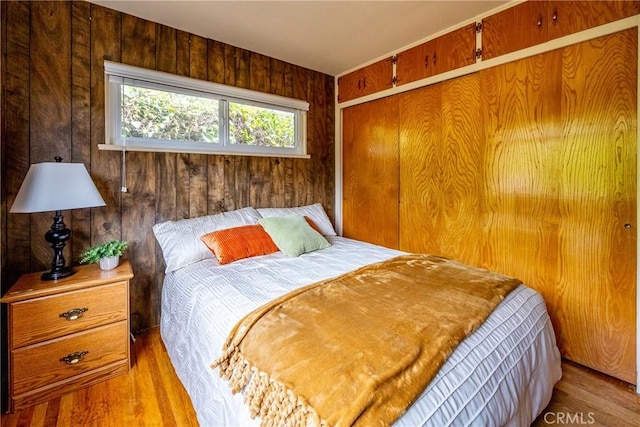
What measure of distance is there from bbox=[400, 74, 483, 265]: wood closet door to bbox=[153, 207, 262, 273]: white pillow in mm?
1613

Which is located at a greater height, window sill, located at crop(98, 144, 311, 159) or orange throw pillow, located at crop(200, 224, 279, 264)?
window sill, located at crop(98, 144, 311, 159)

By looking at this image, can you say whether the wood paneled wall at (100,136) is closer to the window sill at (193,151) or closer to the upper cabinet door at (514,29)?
the window sill at (193,151)

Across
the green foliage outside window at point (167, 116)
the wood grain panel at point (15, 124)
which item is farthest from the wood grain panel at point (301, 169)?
the wood grain panel at point (15, 124)

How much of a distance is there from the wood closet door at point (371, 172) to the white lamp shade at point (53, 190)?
7.78 feet

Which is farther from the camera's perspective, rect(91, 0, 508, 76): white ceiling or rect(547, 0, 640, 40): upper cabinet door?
rect(91, 0, 508, 76): white ceiling

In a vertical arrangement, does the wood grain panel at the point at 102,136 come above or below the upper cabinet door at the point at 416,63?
below

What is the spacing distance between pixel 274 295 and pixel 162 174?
1.53 m

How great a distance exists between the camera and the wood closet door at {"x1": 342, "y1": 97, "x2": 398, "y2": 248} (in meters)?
2.94

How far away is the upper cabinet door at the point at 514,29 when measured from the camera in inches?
76.3

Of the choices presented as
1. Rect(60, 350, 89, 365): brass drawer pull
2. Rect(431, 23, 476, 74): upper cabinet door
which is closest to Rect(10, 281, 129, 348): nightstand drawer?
Rect(60, 350, 89, 365): brass drawer pull

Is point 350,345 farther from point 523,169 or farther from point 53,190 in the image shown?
point 523,169

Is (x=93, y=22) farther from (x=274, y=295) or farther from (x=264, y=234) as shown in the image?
(x=274, y=295)

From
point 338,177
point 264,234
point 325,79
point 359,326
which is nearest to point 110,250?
point 264,234

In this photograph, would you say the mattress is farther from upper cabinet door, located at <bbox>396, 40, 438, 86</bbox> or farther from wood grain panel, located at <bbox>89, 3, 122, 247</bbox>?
upper cabinet door, located at <bbox>396, 40, 438, 86</bbox>
